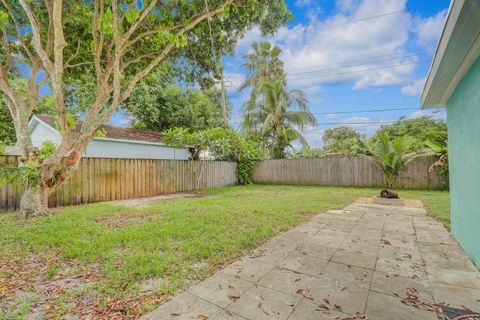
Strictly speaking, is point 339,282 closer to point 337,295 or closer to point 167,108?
point 337,295

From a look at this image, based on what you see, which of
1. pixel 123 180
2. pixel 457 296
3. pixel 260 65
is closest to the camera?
pixel 457 296

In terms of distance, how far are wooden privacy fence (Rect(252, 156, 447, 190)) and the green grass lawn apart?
4924 millimetres

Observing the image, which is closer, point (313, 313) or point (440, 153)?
point (313, 313)

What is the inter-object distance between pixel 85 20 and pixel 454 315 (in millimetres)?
8213

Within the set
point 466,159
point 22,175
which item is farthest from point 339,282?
point 22,175

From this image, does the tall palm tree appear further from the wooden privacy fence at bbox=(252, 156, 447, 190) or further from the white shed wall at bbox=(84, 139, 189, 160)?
the white shed wall at bbox=(84, 139, 189, 160)

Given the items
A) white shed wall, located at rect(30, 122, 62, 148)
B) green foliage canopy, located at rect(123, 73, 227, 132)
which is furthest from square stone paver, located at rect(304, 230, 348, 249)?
green foliage canopy, located at rect(123, 73, 227, 132)

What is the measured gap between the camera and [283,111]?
13305mm

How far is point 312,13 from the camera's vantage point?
25.7ft

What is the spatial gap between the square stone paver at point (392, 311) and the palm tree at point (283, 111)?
11680mm

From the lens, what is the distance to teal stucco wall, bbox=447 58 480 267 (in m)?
2.28

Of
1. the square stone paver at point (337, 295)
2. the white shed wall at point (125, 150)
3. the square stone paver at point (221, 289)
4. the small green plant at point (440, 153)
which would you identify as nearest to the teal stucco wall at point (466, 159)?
the square stone paver at point (337, 295)

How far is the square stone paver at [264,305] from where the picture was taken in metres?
1.58

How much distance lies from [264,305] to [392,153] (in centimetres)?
666
